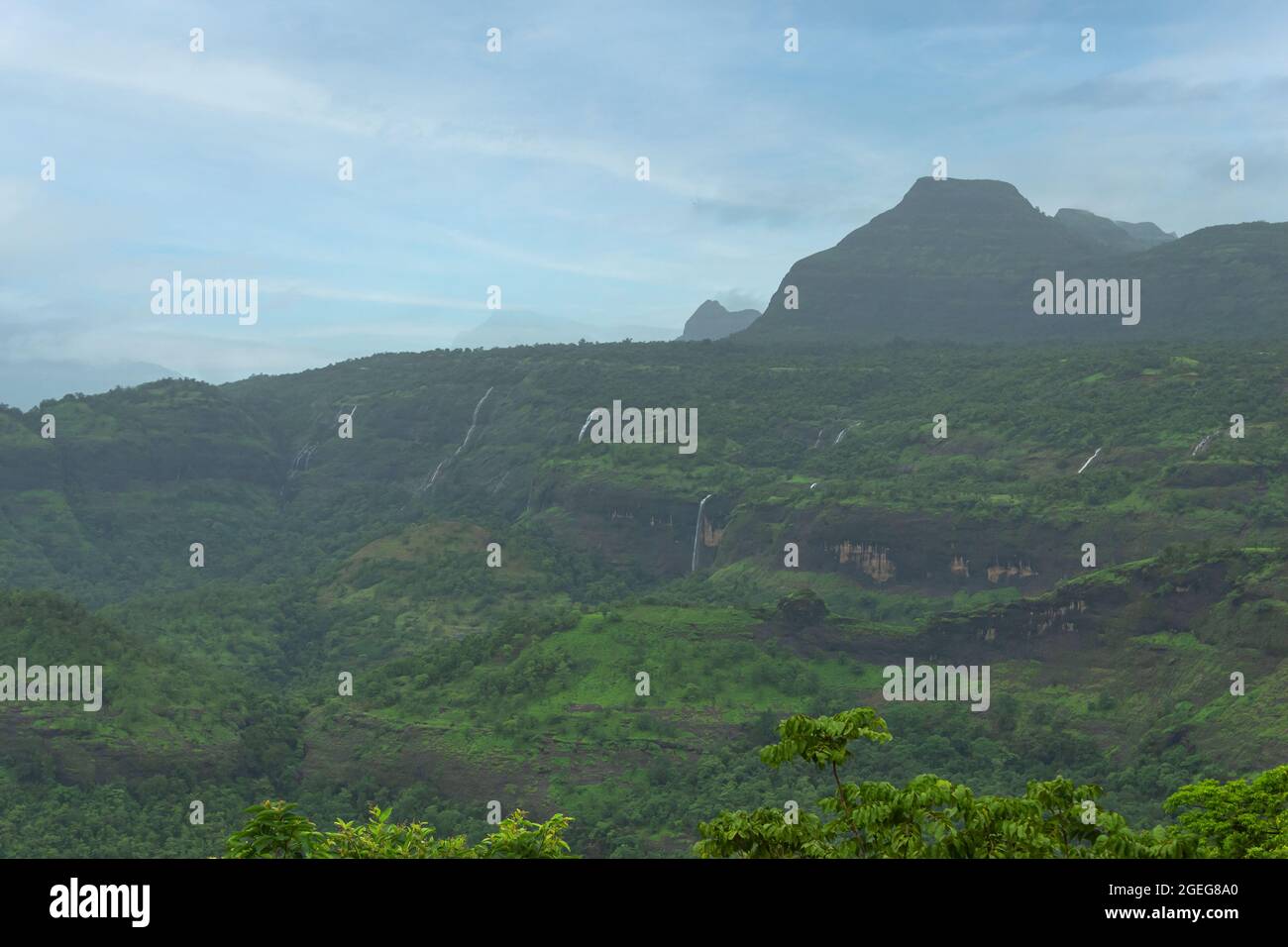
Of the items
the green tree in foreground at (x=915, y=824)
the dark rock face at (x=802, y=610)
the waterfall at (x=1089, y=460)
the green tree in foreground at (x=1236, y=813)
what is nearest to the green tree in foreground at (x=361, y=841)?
the green tree in foreground at (x=915, y=824)

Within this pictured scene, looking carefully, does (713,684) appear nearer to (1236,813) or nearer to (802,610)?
(802,610)

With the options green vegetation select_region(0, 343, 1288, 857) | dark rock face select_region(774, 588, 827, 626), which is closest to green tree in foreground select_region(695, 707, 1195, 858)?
green vegetation select_region(0, 343, 1288, 857)

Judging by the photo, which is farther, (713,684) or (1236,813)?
(713,684)

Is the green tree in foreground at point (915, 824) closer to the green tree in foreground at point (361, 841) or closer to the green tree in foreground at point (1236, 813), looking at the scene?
the green tree in foreground at point (1236, 813)

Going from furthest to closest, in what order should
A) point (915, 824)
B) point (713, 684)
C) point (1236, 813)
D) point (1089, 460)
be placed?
point (1089, 460), point (713, 684), point (1236, 813), point (915, 824)

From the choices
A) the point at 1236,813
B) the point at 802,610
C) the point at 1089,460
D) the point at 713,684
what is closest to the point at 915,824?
the point at 1236,813
